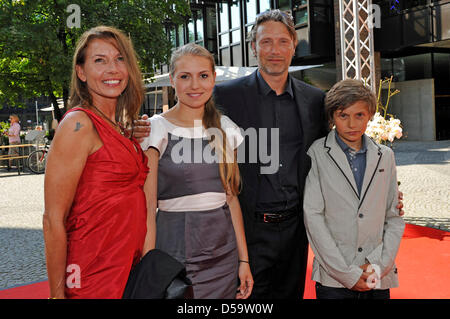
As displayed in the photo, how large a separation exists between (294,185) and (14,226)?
19.7 ft

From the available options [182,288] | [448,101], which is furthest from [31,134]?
[448,101]

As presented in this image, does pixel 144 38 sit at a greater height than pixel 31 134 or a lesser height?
greater

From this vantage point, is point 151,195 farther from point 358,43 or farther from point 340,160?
point 358,43

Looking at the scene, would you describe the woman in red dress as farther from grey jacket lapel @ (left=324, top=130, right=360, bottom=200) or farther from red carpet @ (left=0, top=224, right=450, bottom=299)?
red carpet @ (left=0, top=224, right=450, bottom=299)

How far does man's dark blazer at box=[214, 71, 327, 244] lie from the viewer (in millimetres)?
2695

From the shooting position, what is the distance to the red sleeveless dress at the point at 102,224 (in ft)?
5.33

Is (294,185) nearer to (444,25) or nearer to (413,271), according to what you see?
(413,271)

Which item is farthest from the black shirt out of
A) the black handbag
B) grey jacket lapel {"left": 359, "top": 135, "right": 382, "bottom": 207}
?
the black handbag

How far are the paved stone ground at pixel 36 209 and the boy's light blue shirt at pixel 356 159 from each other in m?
3.64

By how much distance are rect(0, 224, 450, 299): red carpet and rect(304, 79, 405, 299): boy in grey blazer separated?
140cm

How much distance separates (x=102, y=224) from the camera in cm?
163

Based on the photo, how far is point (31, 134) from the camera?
50.5 feet

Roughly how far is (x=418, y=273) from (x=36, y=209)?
6948 millimetres

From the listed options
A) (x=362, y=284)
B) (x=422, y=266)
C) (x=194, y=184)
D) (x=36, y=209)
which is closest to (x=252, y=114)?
(x=194, y=184)
